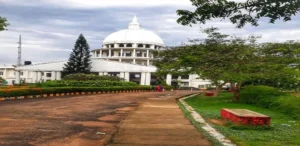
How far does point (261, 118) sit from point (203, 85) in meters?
76.0

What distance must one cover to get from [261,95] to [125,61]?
7208 centimetres

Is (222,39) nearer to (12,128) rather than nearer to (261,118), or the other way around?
(261,118)

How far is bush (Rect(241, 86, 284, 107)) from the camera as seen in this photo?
19203 mm

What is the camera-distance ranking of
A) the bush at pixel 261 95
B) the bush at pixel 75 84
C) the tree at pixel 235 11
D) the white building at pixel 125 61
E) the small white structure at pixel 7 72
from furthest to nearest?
1. the small white structure at pixel 7 72
2. the white building at pixel 125 61
3. the bush at pixel 75 84
4. the bush at pixel 261 95
5. the tree at pixel 235 11

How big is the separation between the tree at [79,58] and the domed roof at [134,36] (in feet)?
80.9

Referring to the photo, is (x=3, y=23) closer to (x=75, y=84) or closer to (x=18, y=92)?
(x=18, y=92)

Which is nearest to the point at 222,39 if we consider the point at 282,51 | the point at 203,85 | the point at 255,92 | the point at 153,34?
the point at 282,51

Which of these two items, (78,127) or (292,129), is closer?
(78,127)

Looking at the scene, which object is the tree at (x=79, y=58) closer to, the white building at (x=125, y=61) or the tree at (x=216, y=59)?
the white building at (x=125, y=61)

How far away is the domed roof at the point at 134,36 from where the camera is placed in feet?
297

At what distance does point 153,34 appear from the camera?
313ft

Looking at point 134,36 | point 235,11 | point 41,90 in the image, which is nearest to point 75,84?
point 41,90

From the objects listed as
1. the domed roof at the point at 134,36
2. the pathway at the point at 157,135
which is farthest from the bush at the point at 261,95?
the domed roof at the point at 134,36

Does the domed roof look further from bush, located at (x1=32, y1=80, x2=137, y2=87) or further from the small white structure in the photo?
bush, located at (x1=32, y1=80, x2=137, y2=87)
